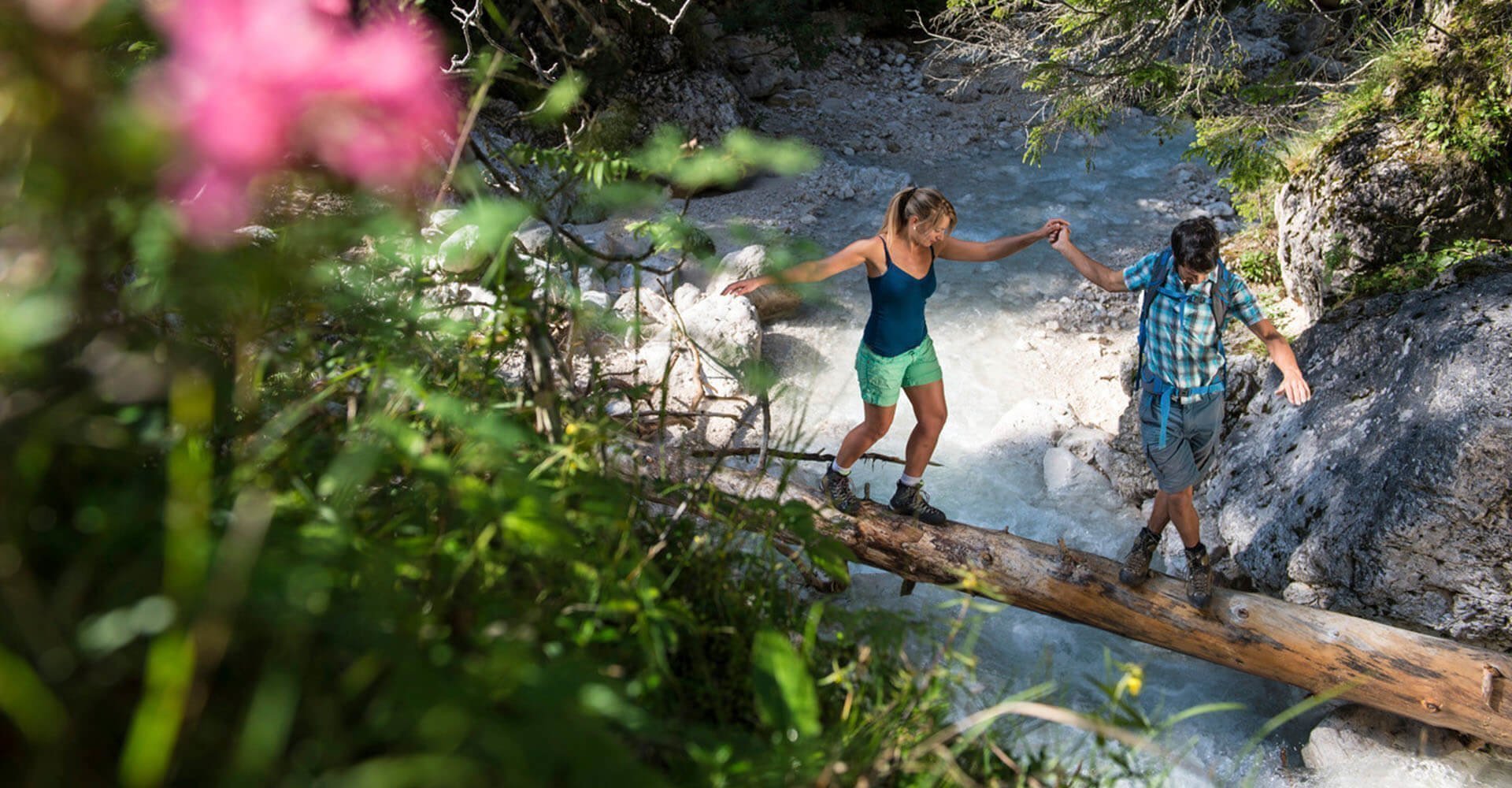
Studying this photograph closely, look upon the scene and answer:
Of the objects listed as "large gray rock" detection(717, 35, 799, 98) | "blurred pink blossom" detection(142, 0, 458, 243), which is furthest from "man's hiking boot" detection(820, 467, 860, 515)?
"large gray rock" detection(717, 35, 799, 98)

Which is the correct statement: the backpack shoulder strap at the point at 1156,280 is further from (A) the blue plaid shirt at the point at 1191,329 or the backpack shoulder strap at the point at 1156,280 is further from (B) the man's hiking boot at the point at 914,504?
(B) the man's hiking boot at the point at 914,504

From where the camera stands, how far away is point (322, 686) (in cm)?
103

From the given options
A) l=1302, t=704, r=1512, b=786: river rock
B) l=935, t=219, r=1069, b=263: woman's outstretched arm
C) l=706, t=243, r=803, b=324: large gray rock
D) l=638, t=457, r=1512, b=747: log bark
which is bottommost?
l=1302, t=704, r=1512, b=786: river rock

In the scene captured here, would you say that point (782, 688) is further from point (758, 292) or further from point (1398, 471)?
point (758, 292)

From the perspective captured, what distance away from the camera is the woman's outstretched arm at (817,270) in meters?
2.14

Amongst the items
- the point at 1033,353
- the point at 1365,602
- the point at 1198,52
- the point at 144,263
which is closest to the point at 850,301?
the point at 1033,353

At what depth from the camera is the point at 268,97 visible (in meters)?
0.96

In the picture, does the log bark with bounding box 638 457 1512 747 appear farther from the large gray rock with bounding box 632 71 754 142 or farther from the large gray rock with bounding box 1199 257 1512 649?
the large gray rock with bounding box 632 71 754 142

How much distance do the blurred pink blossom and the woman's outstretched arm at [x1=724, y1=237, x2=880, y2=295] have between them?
0.99m

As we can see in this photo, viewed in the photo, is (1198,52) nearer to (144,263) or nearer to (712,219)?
(712,219)

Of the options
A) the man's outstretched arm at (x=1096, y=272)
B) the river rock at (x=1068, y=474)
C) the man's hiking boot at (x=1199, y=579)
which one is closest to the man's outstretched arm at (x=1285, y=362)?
the man's outstretched arm at (x=1096, y=272)

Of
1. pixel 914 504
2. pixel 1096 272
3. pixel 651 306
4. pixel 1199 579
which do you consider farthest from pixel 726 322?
pixel 1199 579

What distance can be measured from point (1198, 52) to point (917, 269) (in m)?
3.13

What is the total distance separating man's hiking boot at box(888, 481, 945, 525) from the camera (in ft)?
11.6
